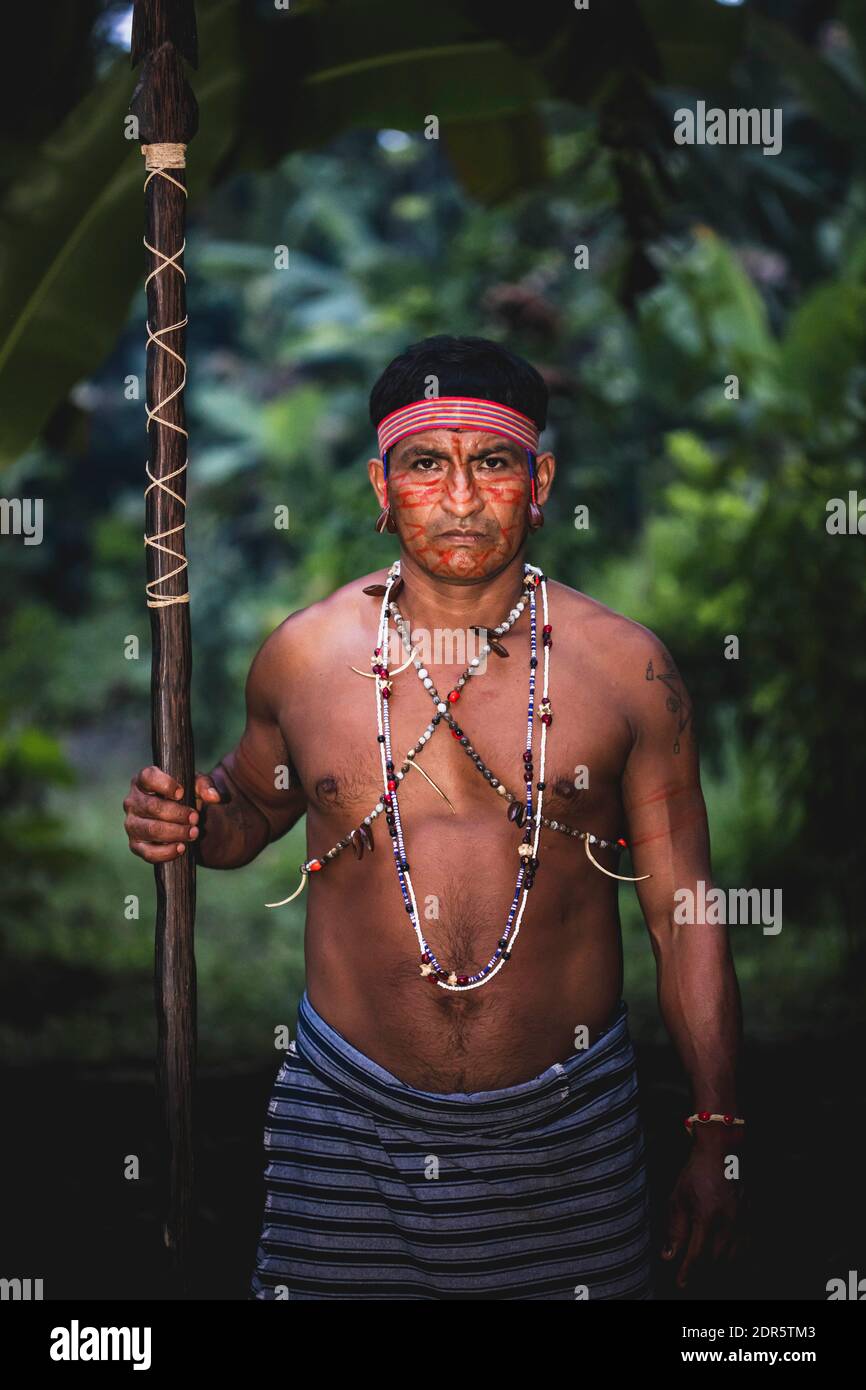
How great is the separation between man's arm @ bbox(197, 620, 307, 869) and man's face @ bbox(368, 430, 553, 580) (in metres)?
0.44

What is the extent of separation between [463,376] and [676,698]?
2.50 feet

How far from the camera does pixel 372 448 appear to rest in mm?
10289

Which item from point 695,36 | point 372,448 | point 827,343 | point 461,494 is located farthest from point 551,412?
point 461,494

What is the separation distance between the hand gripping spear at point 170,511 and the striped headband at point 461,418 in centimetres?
43

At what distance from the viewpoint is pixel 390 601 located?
3.15 m

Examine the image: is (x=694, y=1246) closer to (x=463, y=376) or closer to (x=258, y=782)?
(x=258, y=782)

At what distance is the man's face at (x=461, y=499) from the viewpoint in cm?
291

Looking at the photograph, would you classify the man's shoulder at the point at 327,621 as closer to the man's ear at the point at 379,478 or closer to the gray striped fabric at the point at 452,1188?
the man's ear at the point at 379,478

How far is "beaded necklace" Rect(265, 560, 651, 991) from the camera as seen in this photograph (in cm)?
298

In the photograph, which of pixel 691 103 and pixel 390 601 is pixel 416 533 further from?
pixel 691 103

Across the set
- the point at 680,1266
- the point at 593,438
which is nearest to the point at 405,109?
the point at 680,1266

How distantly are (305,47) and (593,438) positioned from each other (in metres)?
4.28

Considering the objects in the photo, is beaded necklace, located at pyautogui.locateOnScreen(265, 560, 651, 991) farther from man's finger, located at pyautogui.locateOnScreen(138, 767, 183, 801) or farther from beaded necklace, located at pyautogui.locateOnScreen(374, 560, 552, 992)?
man's finger, located at pyautogui.locateOnScreen(138, 767, 183, 801)

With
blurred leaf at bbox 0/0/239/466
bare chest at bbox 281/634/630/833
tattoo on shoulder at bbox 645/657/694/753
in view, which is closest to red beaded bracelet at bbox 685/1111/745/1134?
bare chest at bbox 281/634/630/833
